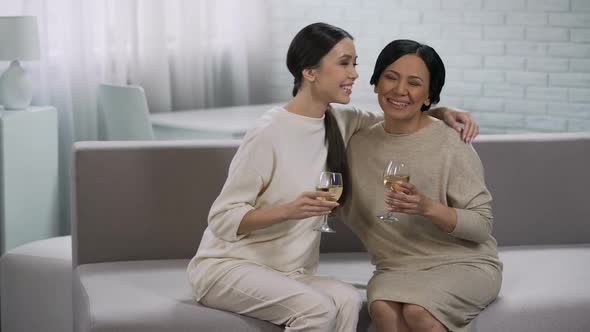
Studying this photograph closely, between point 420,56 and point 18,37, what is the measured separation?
222 centimetres

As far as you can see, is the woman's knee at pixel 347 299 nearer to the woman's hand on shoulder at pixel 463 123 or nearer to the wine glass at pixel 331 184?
the wine glass at pixel 331 184

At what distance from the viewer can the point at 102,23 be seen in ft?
16.7

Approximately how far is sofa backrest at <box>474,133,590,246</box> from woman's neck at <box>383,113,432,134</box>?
19.5 inches

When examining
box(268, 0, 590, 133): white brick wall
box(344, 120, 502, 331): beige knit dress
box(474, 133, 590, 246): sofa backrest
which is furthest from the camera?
box(268, 0, 590, 133): white brick wall

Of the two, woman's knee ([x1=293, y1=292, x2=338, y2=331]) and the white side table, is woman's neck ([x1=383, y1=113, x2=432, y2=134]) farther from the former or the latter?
the white side table

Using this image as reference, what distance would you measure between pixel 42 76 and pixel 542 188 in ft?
8.75

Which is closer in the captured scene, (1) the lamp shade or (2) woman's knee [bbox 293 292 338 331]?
(2) woman's knee [bbox 293 292 338 331]

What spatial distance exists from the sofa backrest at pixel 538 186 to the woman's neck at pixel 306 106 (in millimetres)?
761

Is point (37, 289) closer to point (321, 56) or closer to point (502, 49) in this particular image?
point (321, 56)

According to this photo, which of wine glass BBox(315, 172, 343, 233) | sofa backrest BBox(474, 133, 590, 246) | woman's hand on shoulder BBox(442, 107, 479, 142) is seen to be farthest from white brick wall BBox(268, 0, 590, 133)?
wine glass BBox(315, 172, 343, 233)

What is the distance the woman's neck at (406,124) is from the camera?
8.78 ft

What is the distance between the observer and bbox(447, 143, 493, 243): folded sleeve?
8.29ft

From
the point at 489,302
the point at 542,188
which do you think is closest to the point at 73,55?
the point at 542,188

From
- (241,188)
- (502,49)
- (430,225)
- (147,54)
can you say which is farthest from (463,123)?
(147,54)
